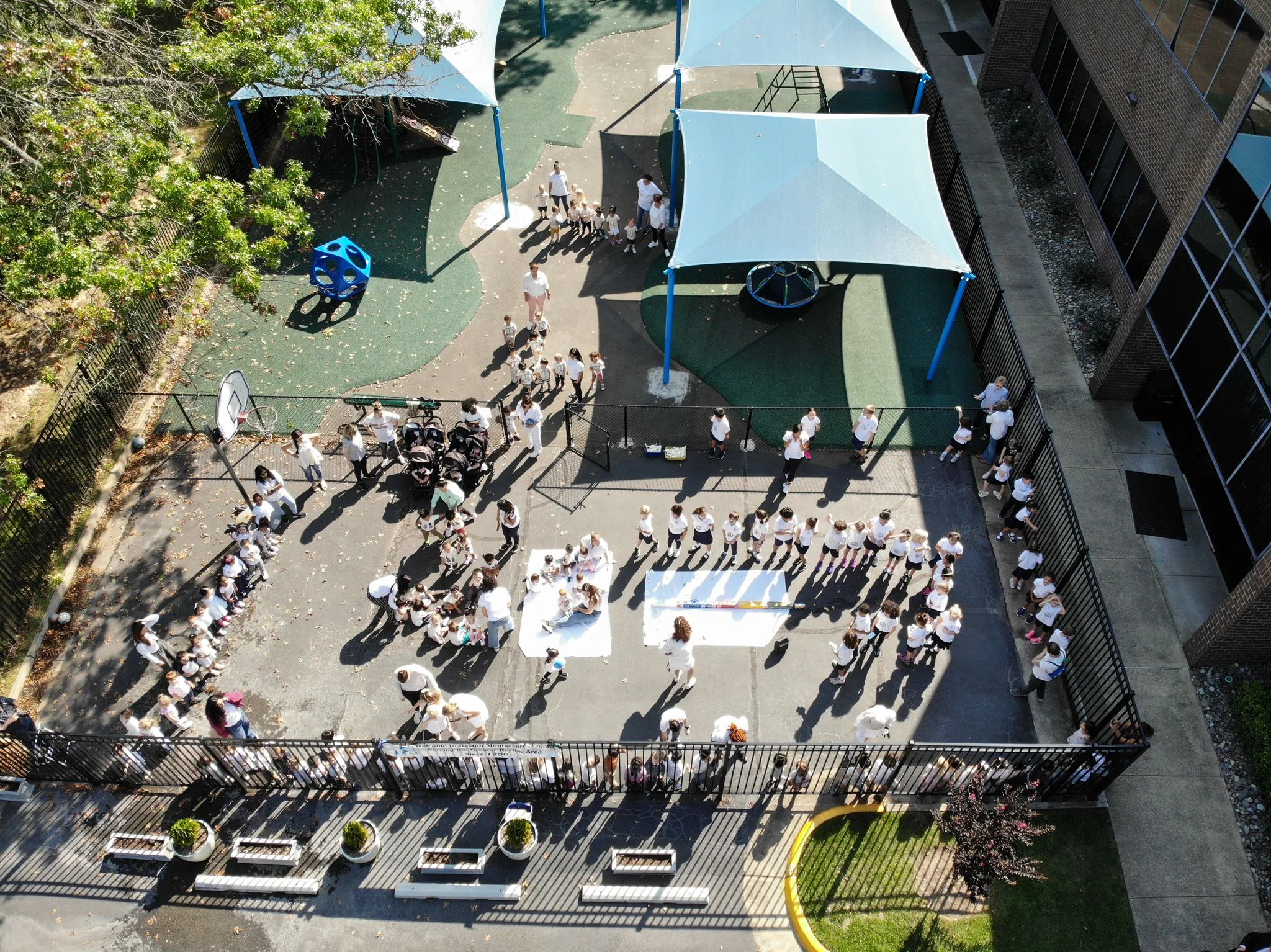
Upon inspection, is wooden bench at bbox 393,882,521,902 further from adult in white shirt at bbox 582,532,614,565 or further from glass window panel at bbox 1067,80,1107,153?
glass window panel at bbox 1067,80,1107,153

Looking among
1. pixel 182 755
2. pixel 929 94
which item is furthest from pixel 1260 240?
pixel 182 755

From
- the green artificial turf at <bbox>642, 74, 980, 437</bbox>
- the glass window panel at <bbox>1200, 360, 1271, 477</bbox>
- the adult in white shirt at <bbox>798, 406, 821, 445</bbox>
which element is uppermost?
the glass window panel at <bbox>1200, 360, 1271, 477</bbox>

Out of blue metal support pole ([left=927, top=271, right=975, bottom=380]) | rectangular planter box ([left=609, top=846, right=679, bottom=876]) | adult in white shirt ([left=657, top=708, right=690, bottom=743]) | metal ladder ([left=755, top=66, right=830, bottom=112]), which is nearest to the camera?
rectangular planter box ([left=609, top=846, right=679, bottom=876])

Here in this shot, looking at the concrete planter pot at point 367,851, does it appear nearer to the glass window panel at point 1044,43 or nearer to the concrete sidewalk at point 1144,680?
the concrete sidewalk at point 1144,680

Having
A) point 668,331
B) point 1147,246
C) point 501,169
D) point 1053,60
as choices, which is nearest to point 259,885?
point 668,331

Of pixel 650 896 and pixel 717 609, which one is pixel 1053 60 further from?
pixel 650 896

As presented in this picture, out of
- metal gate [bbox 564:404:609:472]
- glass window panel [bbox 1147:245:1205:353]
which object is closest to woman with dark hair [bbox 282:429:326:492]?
metal gate [bbox 564:404:609:472]

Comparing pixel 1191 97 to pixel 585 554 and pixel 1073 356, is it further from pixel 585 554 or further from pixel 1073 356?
pixel 585 554
